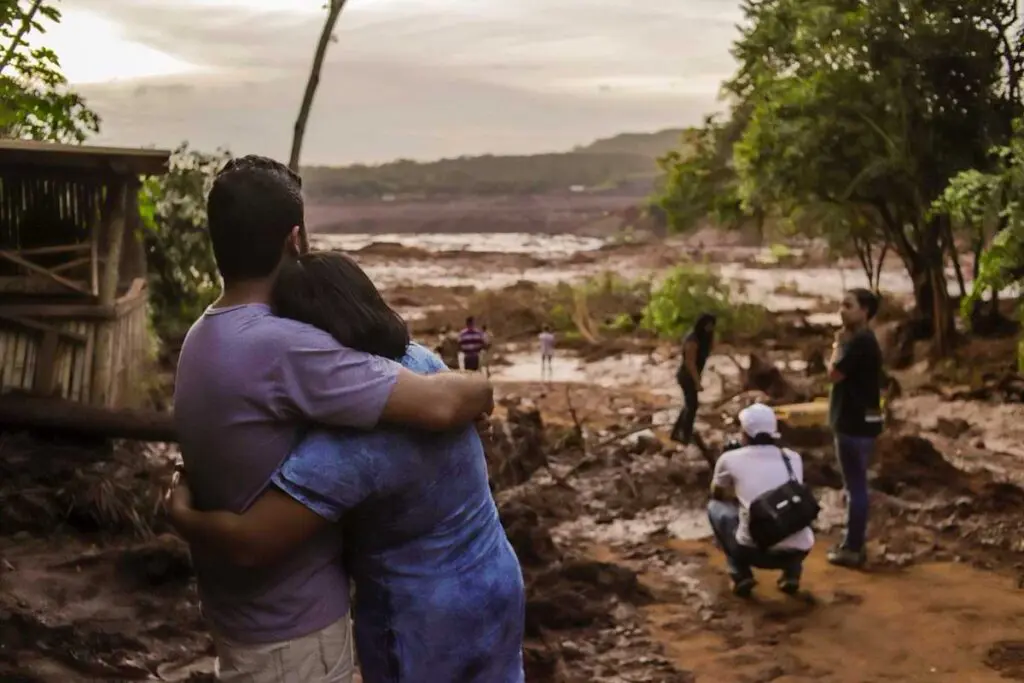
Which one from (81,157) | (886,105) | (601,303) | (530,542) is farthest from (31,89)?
(601,303)

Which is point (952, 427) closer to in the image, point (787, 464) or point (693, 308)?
point (787, 464)

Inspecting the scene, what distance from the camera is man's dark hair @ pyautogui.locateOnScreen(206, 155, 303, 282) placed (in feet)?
6.74

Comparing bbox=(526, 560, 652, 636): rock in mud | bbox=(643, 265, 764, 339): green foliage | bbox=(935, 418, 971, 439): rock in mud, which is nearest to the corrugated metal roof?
bbox=(526, 560, 652, 636): rock in mud

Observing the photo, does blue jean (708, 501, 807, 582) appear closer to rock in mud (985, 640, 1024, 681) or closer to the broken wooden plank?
rock in mud (985, 640, 1024, 681)

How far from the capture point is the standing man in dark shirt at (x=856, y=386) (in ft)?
22.1

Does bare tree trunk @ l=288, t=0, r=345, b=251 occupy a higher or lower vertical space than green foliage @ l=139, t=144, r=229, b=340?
higher

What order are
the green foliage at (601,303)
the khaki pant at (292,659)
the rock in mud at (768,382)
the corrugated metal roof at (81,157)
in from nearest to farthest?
the khaki pant at (292,659) < the corrugated metal roof at (81,157) < the rock in mud at (768,382) < the green foliage at (601,303)

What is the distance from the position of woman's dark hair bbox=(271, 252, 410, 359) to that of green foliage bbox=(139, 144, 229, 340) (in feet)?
50.6

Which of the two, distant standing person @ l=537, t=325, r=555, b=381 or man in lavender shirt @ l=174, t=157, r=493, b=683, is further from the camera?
distant standing person @ l=537, t=325, r=555, b=381

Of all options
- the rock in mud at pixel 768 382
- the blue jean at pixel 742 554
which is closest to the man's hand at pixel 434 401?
the blue jean at pixel 742 554

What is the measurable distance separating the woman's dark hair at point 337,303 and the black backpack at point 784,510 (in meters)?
4.55

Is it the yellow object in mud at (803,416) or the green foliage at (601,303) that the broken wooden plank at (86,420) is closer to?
the yellow object in mud at (803,416)

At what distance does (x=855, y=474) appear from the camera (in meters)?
7.04

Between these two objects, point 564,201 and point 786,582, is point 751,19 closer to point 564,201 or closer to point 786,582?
point 786,582
